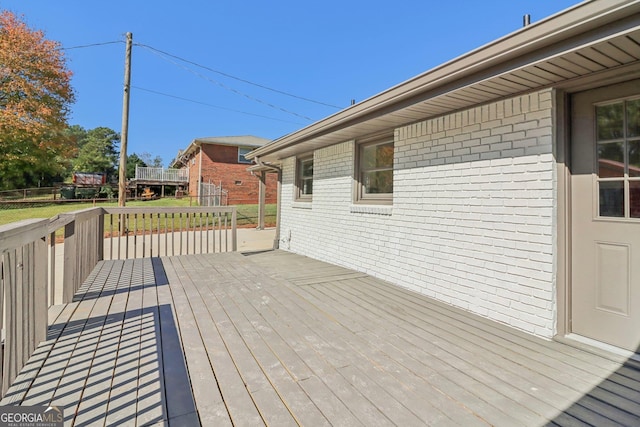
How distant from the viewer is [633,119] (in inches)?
85.9

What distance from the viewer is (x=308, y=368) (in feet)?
6.62

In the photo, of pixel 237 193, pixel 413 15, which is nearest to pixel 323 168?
pixel 413 15

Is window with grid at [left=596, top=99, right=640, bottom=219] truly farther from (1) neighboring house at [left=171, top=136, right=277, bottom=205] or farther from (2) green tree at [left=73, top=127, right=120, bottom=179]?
(2) green tree at [left=73, top=127, right=120, bottom=179]

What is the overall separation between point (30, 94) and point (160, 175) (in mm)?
7762

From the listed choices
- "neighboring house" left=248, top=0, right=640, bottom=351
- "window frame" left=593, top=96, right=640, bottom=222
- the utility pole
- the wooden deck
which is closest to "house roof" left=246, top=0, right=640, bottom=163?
"neighboring house" left=248, top=0, right=640, bottom=351

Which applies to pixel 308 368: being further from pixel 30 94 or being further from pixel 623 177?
pixel 30 94

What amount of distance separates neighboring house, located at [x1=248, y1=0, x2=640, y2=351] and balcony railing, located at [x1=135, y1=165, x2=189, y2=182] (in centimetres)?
2064

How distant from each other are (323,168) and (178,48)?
8.58 m

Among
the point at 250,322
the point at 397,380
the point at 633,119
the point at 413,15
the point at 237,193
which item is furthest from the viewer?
the point at 237,193

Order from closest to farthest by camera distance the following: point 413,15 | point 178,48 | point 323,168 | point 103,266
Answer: point 103,266 < point 323,168 < point 413,15 < point 178,48

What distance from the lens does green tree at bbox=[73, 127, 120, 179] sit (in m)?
37.9

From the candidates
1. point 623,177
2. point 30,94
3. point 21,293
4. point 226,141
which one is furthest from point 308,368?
point 30,94

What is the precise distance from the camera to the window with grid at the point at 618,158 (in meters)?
2.17

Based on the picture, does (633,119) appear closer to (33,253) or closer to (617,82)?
(617,82)
